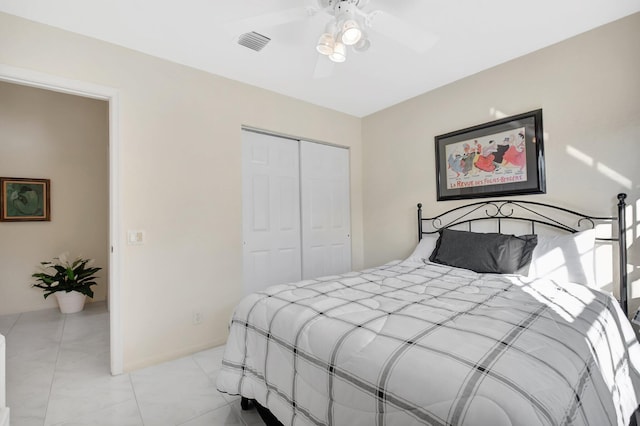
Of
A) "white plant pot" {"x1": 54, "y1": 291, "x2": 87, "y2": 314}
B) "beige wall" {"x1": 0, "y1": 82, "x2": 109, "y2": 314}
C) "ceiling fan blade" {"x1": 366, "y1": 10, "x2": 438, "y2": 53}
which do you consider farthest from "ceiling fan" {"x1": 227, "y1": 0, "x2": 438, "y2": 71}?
"white plant pot" {"x1": 54, "y1": 291, "x2": 87, "y2": 314}

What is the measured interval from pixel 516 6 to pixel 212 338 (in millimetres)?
3445

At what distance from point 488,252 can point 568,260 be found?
482 mm

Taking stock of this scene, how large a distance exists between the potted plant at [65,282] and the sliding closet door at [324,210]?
284 centimetres

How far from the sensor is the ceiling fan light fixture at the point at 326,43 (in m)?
1.69

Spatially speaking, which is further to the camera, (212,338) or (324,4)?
(212,338)

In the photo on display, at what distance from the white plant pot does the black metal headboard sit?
4.22 meters

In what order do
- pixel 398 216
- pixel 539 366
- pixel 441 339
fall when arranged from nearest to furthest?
1. pixel 539 366
2. pixel 441 339
3. pixel 398 216

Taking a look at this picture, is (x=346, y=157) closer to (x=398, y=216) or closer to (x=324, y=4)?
(x=398, y=216)

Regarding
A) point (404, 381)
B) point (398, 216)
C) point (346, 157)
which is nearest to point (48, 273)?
point (346, 157)

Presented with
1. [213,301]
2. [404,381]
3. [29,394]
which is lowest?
[29,394]

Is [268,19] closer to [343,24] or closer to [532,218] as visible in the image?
[343,24]

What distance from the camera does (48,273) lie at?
12.8 feet

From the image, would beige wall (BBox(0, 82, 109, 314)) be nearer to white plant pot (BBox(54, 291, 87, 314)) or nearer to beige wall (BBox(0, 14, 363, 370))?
white plant pot (BBox(54, 291, 87, 314))

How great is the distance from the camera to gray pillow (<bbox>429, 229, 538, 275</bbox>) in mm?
2225
